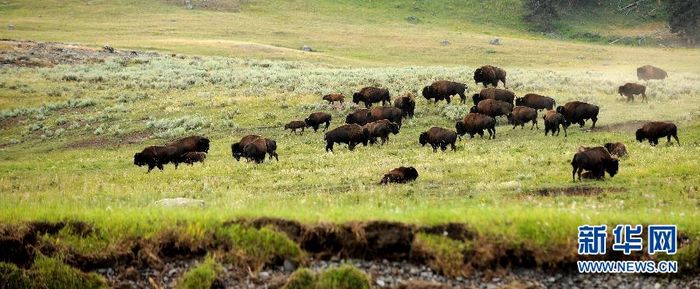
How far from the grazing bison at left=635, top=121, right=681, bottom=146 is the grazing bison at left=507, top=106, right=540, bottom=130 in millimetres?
5887

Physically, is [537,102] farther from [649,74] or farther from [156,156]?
[649,74]

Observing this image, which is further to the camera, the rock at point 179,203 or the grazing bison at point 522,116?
the grazing bison at point 522,116

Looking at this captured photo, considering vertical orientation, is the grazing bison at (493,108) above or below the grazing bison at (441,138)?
above

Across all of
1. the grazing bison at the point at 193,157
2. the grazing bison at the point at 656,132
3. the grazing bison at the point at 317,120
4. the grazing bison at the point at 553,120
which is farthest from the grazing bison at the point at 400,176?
the grazing bison at the point at 317,120

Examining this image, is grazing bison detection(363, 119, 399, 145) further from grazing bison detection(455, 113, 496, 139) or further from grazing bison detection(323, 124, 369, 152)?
grazing bison detection(455, 113, 496, 139)

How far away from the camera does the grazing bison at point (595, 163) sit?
16797 millimetres

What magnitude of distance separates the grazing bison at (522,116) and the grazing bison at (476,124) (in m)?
2.11

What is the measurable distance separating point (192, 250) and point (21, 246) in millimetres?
3141

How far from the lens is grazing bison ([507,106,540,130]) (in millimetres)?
29531

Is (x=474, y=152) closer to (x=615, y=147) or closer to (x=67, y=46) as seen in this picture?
(x=615, y=147)

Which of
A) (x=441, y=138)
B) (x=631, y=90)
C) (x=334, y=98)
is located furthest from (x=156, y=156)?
(x=631, y=90)

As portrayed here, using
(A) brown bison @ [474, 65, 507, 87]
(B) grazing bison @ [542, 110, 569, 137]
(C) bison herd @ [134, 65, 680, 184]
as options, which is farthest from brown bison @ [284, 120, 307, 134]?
(A) brown bison @ [474, 65, 507, 87]

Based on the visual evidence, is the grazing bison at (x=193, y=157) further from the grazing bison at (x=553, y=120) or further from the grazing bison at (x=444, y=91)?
the grazing bison at (x=444, y=91)

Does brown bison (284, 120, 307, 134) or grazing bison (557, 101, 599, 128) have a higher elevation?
grazing bison (557, 101, 599, 128)
